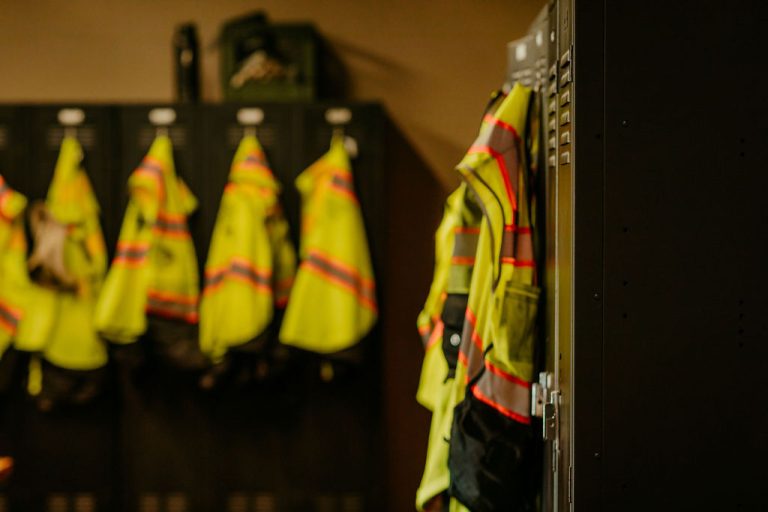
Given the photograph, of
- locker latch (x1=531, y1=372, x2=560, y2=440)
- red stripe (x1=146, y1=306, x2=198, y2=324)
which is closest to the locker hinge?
locker latch (x1=531, y1=372, x2=560, y2=440)

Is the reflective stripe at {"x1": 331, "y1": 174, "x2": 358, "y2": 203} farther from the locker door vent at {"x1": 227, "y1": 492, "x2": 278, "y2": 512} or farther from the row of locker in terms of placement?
the locker door vent at {"x1": 227, "y1": 492, "x2": 278, "y2": 512}

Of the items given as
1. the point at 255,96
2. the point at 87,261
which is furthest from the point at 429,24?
the point at 87,261

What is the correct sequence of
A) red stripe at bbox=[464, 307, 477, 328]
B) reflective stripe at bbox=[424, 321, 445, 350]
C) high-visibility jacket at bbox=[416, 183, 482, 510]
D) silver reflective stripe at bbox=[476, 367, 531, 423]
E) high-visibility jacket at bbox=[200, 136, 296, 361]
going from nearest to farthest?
silver reflective stripe at bbox=[476, 367, 531, 423] < red stripe at bbox=[464, 307, 477, 328] < high-visibility jacket at bbox=[416, 183, 482, 510] < reflective stripe at bbox=[424, 321, 445, 350] < high-visibility jacket at bbox=[200, 136, 296, 361]

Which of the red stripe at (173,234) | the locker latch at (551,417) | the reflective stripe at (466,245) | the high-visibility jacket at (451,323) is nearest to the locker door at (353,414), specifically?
the red stripe at (173,234)

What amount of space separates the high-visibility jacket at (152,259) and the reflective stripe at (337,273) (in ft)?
1.64

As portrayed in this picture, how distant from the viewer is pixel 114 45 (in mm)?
4086

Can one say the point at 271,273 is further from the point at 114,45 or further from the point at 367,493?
the point at 114,45

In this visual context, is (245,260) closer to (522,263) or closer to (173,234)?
(173,234)

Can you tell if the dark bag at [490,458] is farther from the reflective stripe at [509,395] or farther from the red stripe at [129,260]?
the red stripe at [129,260]
